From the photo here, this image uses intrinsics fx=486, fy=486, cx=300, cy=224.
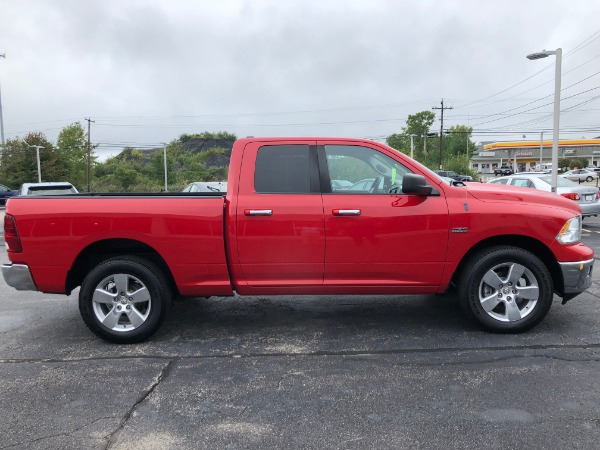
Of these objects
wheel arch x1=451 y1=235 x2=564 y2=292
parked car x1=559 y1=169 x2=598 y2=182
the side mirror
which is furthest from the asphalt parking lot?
parked car x1=559 y1=169 x2=598 y2=182

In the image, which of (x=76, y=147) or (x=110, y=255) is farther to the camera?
(x=76, y=147)

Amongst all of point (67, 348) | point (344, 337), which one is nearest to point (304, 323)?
point (344, 337)

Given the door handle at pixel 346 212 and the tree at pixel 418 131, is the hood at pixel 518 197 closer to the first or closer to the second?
the door handle at pixel 346 212

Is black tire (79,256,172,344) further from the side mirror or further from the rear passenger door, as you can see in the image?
the side mirror

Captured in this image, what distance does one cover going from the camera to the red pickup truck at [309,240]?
14.4ft

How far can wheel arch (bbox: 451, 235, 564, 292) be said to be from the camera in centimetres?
455

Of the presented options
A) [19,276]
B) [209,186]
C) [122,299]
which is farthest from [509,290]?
[209,186]

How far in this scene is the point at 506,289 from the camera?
14.8ft

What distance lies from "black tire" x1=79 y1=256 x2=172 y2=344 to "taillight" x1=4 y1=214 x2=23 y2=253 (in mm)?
680

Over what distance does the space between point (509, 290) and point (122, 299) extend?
359 centimetres

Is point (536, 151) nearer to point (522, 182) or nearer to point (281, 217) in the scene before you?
point (522, 182)

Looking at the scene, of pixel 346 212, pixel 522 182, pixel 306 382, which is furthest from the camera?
pixel 522 182

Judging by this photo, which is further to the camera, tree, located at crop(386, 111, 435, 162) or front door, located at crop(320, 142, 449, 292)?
tree, located at crop(386, 111, 435, 162)

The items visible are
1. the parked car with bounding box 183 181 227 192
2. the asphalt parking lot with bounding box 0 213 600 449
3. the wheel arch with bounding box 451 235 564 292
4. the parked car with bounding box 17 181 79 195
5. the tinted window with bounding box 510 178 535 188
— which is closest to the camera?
the asphalt parking lot with bounding box 0 213 600 449
